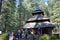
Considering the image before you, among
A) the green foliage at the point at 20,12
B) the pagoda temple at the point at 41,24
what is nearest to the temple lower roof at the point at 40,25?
the pagoda temple at the point at 41,24

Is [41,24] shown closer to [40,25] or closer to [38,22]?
[40,25]

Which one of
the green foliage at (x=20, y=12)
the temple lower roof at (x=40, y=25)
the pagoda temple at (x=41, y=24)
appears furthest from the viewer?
the green foliage at (x=20, y=12)

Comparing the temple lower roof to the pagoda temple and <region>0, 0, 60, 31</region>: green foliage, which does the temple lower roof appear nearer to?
the pagoda temple

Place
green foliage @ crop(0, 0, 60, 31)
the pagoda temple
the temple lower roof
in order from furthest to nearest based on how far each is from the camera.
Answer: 1. green foliage @ crop(0, 0, 60, 31)
2. the pagoda temple
3. the temple lower roof

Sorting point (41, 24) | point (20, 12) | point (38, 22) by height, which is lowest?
point (20, 12)

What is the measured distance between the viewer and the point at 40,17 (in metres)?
29.6

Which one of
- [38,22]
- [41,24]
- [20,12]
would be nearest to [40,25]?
[41,24]

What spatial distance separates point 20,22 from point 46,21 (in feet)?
91.5

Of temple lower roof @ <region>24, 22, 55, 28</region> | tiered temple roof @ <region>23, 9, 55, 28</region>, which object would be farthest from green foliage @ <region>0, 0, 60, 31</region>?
temple lower roof @ <region>24, 22, 55, 28</region>

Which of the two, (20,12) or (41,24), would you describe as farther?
(20,12)

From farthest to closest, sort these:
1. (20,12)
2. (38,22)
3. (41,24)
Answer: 1. (20,12)
2. (38,22)
3. (41,24)

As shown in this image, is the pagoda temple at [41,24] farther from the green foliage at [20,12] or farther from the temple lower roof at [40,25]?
the green foliage at [20,12]

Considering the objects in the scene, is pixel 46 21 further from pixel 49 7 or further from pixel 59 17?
pixel 49 7

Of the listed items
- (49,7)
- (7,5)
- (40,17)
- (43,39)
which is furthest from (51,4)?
(43,39)
